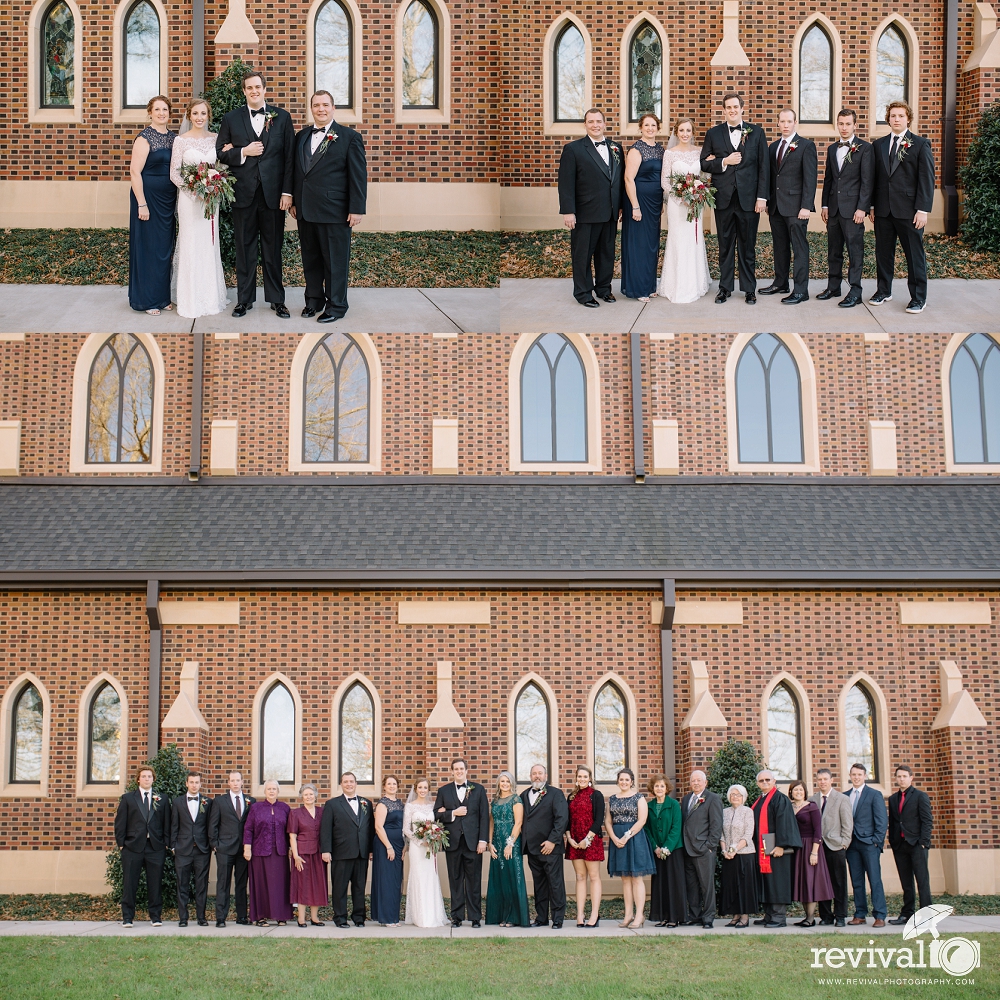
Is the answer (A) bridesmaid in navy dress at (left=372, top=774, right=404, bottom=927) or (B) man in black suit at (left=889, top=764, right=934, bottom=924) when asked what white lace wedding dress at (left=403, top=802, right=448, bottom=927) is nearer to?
(A) bridesmaid in navy dress at (left=372, top=774, right=404, bottom=927)

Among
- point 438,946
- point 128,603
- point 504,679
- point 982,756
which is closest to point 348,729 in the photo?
point 504,679

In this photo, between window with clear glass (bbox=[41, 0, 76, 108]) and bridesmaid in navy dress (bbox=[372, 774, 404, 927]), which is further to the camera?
window with clear glass (bbox=[41, 0, 76, 108])

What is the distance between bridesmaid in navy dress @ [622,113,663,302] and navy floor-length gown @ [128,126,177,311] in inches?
187

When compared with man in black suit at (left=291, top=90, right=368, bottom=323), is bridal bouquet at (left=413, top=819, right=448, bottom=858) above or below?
below

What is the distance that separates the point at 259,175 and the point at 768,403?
8.94 meters

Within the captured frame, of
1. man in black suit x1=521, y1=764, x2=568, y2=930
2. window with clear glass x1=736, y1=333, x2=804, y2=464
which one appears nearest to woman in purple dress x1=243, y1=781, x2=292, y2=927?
man in black suit x1=521, y1=764, x2=568, y2=930

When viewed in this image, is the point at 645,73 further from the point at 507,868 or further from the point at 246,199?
the point at 507,868

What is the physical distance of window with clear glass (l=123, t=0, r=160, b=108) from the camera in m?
20.8

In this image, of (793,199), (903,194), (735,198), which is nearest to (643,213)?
(735,198)

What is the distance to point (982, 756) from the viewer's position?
17.5 meters

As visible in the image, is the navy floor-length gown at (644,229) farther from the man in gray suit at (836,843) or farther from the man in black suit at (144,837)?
the man in black suit at (144,837)

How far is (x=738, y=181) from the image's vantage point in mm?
14188

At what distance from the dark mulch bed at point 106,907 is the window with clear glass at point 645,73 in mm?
11655

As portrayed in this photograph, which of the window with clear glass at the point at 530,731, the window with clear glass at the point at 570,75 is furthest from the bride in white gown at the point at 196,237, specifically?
the window with clear glass at the point at 570,75
